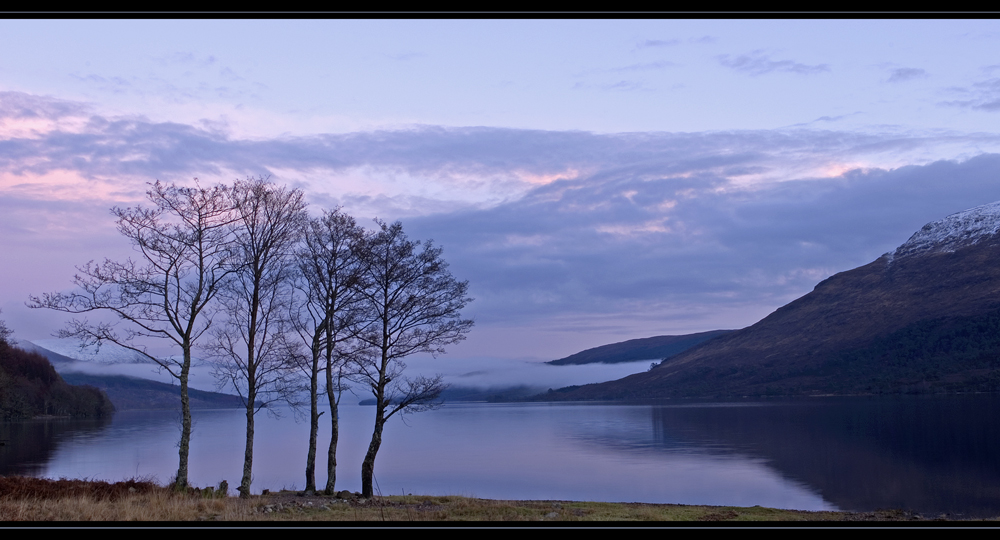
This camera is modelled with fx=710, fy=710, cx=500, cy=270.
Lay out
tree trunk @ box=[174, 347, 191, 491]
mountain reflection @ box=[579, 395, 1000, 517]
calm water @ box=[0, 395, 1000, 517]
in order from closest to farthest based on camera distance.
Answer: tree trunk @ box=[174, 347, 191, 491] < mountain reflection @ box=[579, 395, 1000, 517] < calm water @ box=[0, 395, 1000, 517]

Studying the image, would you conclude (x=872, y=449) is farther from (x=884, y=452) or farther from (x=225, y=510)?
(x=225, y=510)

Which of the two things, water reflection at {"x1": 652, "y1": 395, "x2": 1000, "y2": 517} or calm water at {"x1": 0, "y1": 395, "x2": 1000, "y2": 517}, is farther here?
calm water at {"x1": 0, "y1": 395, "x2": 1000, "y2": 517}

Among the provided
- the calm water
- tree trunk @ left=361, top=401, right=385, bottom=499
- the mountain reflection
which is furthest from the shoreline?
the mountain reflection

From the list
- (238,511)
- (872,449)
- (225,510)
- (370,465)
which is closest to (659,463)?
(872,449)

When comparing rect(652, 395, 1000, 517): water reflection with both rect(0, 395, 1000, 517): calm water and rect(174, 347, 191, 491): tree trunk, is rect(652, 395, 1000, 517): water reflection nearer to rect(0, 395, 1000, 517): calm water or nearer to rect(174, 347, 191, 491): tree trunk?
rect(0, 395, 1000, 517): calm water

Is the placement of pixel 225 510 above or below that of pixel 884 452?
above

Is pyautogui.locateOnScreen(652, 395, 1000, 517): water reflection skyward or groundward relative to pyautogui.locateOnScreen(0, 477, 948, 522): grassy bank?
groundward

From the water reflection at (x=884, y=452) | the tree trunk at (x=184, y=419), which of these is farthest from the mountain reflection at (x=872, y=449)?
the tree trunk at (x=184, y=419)

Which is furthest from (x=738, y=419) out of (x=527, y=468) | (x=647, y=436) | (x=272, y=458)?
(x=272, y=458)

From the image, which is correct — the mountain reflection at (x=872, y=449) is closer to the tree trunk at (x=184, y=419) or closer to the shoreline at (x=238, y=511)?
the shoreline at (x=238, y=511)
